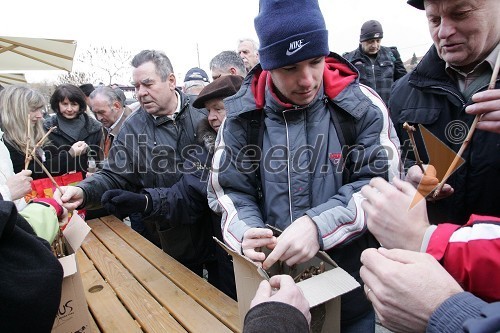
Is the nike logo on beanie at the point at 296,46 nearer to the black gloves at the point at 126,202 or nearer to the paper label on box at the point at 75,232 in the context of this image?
the paper label on box at the point at 75,232

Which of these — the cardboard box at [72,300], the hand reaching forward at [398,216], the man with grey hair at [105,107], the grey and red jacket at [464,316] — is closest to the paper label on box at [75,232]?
the cardboard box at [72,300]

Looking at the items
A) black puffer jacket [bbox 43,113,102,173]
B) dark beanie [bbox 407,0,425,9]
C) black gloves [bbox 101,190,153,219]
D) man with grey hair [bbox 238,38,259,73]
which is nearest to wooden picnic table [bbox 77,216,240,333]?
black gloves [bbox 101,190,153,219]

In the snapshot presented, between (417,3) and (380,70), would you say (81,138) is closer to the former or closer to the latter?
(417,3)

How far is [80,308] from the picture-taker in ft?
4.87

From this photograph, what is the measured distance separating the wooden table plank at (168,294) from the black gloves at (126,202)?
1.35 ft

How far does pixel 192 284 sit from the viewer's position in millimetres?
1970

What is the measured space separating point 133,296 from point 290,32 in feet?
5.20

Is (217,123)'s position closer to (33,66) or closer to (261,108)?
(261,108)

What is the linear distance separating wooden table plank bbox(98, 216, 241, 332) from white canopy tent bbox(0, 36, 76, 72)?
3.63m

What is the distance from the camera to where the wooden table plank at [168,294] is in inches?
64.2

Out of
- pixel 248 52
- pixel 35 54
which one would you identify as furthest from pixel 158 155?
pixel 35 54

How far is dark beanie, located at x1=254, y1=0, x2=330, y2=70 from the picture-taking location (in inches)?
54.9

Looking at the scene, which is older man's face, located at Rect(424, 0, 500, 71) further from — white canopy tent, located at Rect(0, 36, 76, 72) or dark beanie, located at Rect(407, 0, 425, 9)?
white canopy tent, located at Rect(0, 36, 76, 72)

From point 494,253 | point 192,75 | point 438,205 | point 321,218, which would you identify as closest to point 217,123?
point 321,218
